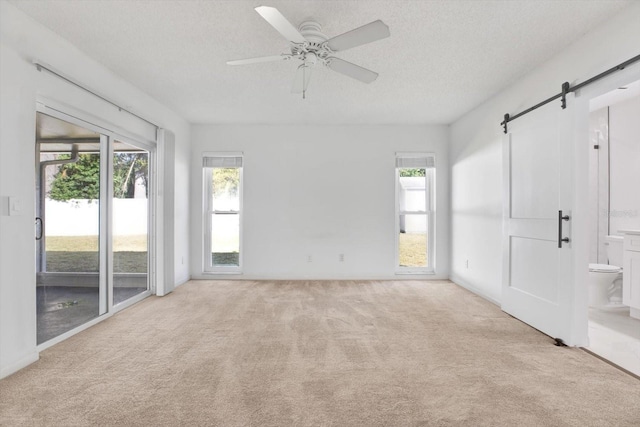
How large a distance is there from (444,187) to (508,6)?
349 cm

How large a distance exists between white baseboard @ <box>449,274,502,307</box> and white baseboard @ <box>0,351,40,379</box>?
4.51 meters

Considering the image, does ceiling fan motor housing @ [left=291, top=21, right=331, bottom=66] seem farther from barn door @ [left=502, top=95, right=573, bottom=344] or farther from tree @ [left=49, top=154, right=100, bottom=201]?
tree @ [left=49, top=154, right=100, bottom=201]

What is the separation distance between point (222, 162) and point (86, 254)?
2.67 metres

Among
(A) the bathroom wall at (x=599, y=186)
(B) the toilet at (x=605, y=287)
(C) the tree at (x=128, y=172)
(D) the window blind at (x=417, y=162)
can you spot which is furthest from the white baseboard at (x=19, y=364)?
(A) the bathroom wall at (x=599, y=186)

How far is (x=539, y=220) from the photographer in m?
3.18

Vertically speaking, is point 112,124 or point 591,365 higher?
point 112,124

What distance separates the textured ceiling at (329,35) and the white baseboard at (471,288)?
8.25 ft

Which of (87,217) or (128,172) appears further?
(128,172)

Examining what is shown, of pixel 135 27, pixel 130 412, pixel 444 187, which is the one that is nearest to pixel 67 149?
pixel 135 27

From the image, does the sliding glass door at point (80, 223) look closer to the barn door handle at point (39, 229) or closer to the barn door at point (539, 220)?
the barn door handle at point (39, 229)

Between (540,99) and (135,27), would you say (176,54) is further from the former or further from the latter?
(540,99)

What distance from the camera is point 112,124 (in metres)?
3.57

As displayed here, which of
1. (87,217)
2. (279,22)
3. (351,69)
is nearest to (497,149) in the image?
(351,69)

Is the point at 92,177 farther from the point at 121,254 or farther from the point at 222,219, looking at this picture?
the point at 222,219
